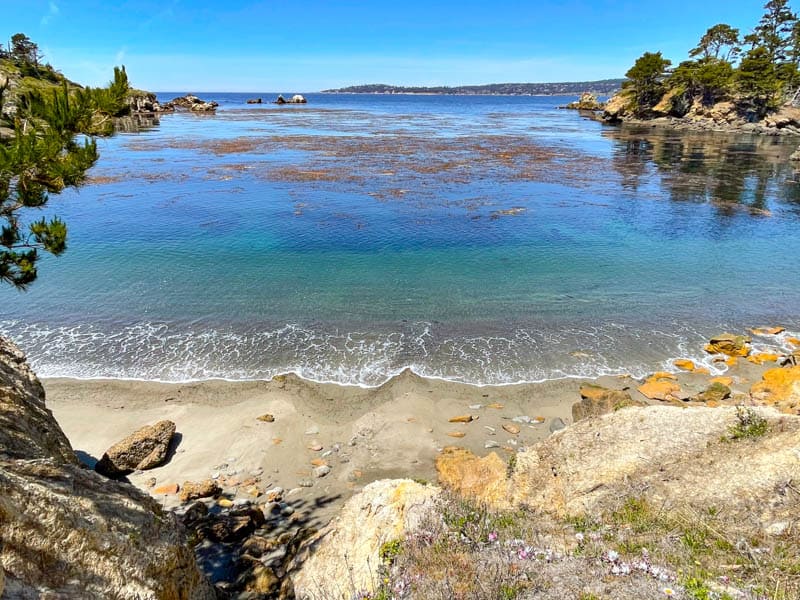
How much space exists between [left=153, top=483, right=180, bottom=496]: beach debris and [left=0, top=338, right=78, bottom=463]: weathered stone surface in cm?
352

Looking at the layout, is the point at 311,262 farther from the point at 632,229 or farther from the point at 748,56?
the point at 748,56

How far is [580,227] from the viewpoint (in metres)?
33.5

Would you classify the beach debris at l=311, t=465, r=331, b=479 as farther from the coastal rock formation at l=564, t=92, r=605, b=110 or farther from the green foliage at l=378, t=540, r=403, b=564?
the coastal rock formation at l=564, t=92, r=605, b=110

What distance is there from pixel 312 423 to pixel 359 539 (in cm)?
722

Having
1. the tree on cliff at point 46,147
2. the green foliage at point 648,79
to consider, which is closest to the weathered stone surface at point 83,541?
the tree on cliff at point 46,147

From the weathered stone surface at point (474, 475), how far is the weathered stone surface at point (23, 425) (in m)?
6.89

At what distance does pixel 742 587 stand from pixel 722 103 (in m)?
134

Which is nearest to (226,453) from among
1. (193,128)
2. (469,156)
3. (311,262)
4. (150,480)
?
(150,480)

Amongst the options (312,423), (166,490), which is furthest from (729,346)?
(166,490)

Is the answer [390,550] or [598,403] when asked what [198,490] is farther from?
[598,403]

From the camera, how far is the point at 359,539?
7.48 metres

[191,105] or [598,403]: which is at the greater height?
[191,105]

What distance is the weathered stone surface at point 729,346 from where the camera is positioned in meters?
17.7

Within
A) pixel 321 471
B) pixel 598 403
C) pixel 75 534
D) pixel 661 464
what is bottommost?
pixel 321 471
